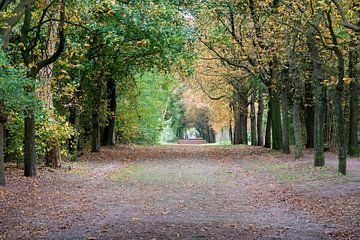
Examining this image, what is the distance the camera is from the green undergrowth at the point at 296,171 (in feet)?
51.4

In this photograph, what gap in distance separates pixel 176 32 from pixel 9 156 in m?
9.19

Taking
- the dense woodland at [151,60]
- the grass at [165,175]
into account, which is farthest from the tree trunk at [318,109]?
the grass at [165,175]

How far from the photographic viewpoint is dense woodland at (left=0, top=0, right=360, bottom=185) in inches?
586

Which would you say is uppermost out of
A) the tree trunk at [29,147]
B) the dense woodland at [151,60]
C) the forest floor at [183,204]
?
the dense woodland at [151,60]

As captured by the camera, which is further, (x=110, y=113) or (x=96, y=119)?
(x=110, y=113)

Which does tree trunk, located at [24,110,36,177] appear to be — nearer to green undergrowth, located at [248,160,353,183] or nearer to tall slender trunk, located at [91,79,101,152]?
green undergrowth, located at [248,160,353,183]

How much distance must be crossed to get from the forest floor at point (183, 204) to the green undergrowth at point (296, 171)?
4 centimetres

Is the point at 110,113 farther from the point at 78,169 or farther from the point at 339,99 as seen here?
the point at 339,99

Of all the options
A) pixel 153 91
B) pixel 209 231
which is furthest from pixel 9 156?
pixel 153 91

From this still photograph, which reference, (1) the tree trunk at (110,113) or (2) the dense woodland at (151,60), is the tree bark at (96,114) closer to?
(2) the dense woodland at (151,60)

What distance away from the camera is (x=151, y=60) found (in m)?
26.3

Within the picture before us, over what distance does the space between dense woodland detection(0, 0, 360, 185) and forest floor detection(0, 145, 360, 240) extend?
1.48 meters

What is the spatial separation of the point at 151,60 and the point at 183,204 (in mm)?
15619

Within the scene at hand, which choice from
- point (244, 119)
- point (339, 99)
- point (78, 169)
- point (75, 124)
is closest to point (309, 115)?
point (244, 119)
